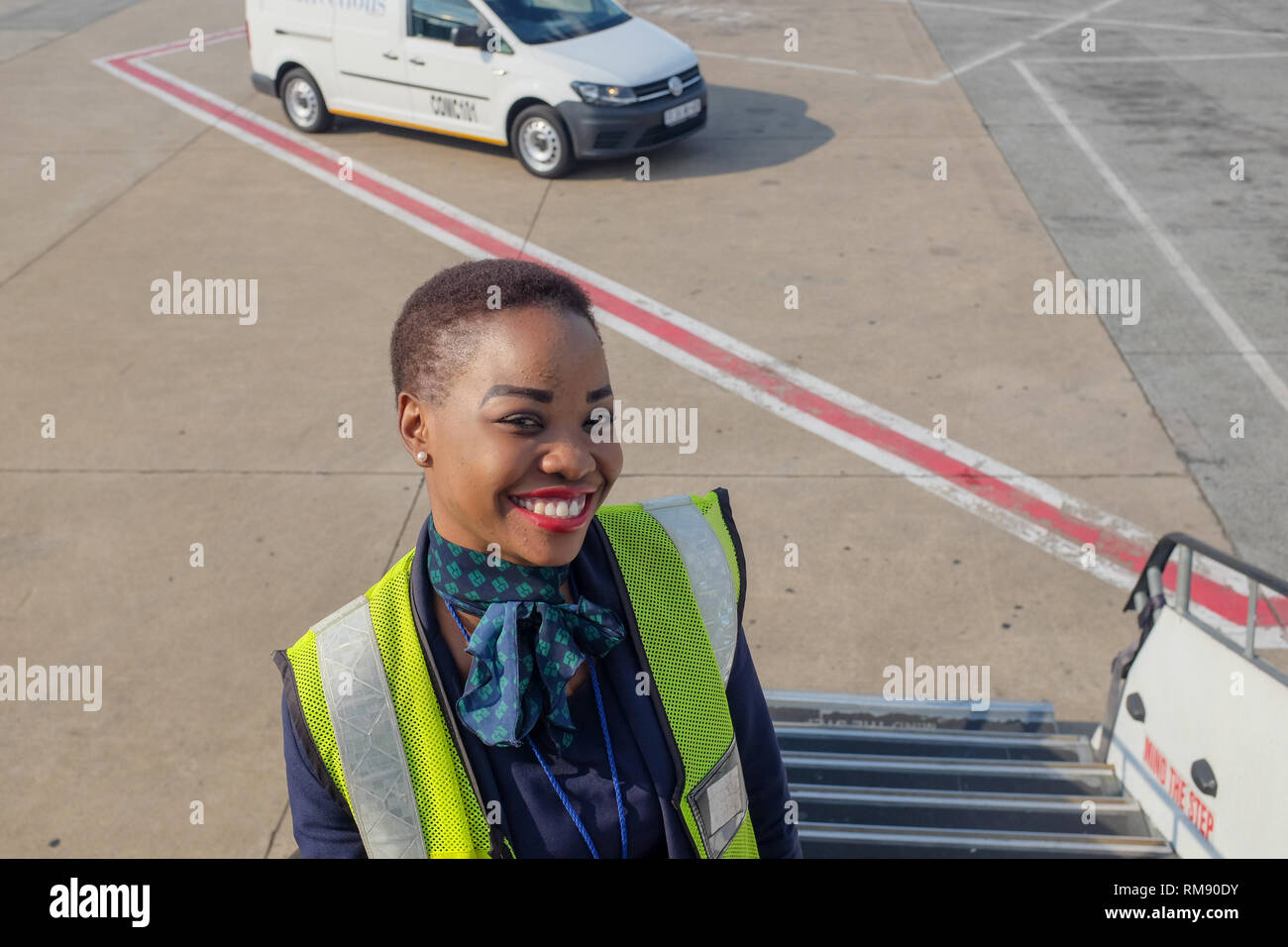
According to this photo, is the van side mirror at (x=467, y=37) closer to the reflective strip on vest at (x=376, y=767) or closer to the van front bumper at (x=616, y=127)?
the van front bumper at (x=616, y=127)

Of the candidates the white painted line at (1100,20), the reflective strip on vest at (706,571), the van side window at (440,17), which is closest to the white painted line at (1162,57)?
the white painted line at (1100,20)

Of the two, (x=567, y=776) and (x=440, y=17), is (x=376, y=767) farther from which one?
(x=440, y=17)

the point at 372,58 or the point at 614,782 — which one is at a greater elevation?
the point at 372,58

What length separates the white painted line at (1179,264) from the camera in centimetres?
808

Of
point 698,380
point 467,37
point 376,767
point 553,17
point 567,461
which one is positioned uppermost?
point 553,17

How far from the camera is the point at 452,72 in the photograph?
11.9 meters

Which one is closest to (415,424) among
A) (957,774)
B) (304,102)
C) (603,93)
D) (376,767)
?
(376,767)

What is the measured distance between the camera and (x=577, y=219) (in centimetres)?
1093

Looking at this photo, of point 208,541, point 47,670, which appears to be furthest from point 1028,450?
point 47,670

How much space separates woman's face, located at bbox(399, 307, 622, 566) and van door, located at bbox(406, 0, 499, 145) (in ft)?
33.5

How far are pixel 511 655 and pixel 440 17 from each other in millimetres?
10904

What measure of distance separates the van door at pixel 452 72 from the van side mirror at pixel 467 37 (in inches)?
1.5
